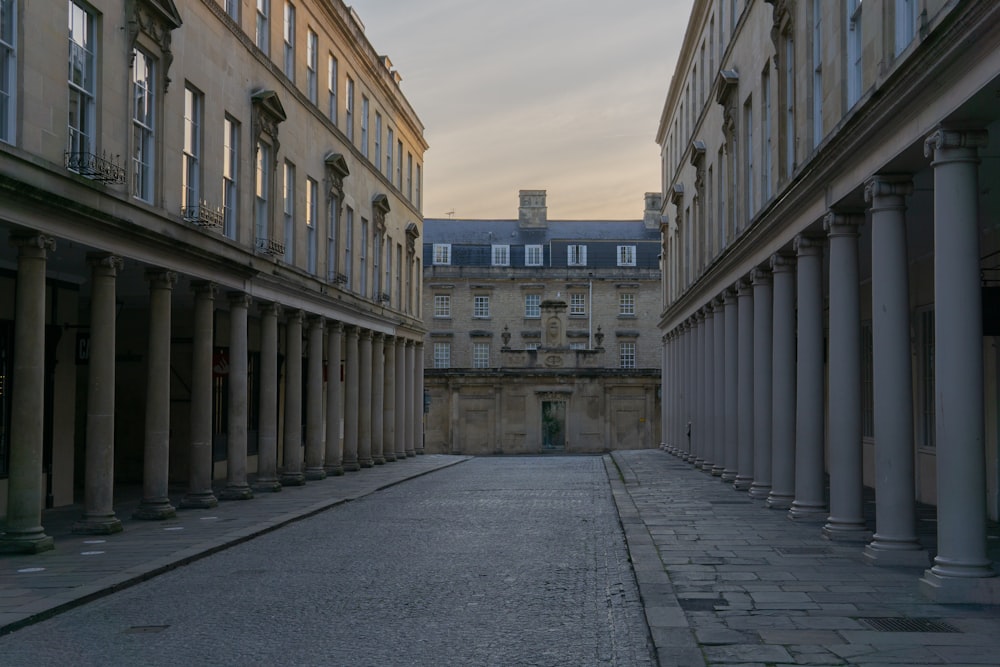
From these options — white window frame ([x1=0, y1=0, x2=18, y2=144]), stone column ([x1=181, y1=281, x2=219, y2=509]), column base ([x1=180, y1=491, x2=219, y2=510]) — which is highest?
white window frame ([x1=0, y1=0, x2=18, y2=144])

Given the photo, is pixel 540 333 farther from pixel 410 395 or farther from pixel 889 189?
pixel 889 189

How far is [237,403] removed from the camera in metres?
24.1

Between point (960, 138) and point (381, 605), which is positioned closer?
point (960, 138)

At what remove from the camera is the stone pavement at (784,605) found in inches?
337

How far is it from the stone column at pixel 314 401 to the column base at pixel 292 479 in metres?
2.35

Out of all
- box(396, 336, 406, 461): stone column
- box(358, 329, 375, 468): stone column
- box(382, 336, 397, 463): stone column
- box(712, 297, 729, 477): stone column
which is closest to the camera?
box(712, 297, 729, 477): stone column

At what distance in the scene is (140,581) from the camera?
503 inches

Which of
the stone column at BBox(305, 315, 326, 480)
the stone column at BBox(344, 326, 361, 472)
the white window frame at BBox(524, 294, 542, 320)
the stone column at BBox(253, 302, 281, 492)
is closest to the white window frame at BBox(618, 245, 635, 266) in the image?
the white window frame at BBox(524, 294, 542, 320)

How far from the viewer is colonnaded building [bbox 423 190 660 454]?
68.8 metres

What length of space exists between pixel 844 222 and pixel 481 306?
64.8m

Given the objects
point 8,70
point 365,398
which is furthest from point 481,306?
point 8,70

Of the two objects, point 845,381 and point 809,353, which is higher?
point 809,353

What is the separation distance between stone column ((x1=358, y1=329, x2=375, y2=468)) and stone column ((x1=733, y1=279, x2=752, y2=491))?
52.1 feet

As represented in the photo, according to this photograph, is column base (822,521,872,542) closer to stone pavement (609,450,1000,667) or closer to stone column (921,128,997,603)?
stone pavement (609,450,1000,667)
